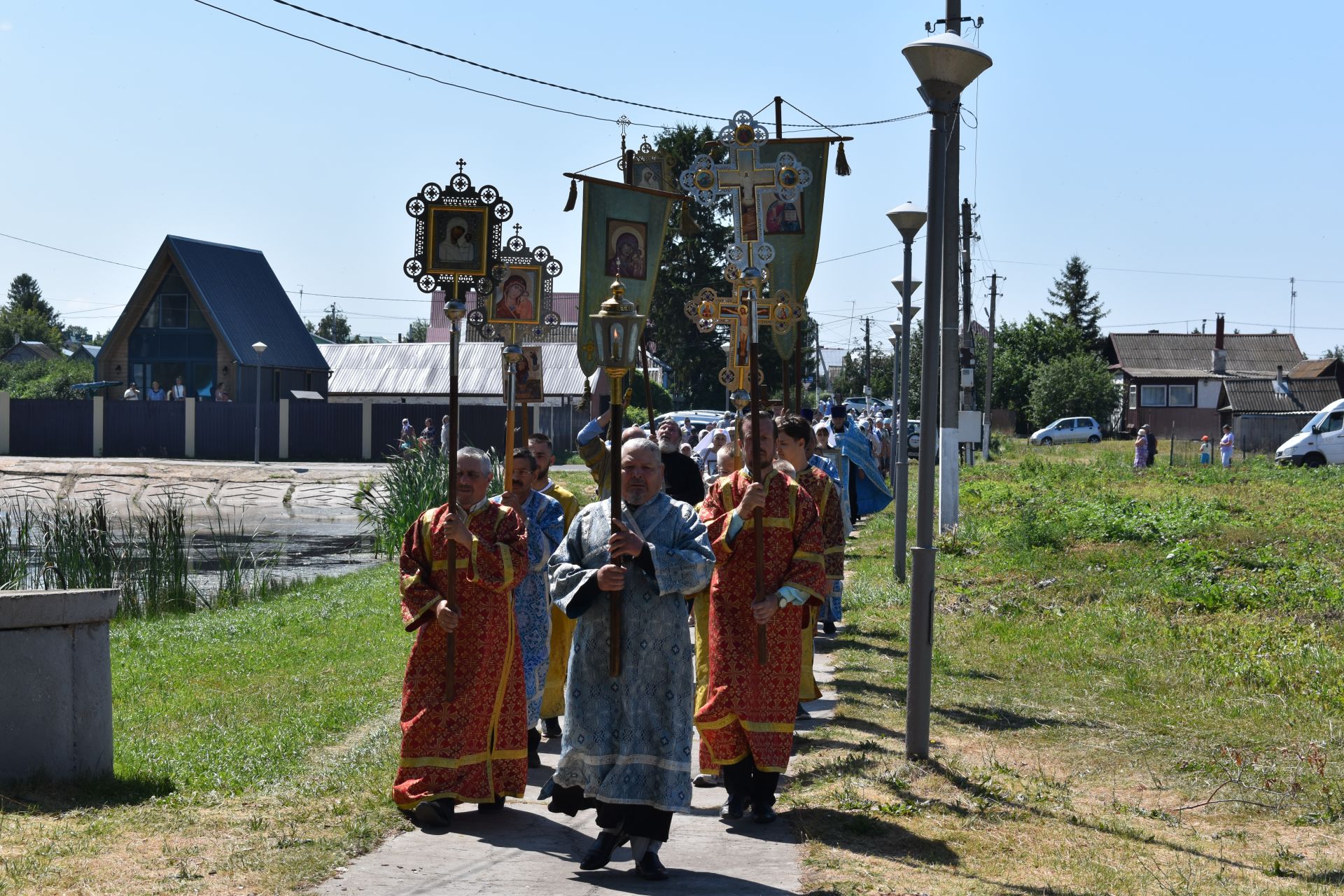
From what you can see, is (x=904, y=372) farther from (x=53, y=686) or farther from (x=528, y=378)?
(x=53, y=686)

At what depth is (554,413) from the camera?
1950 inches

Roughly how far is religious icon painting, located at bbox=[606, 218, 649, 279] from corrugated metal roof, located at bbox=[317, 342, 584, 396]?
41479mm

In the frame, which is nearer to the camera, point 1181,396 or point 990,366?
point 990,366

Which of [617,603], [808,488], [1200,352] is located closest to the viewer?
[617,603]

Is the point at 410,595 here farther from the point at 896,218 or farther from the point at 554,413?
the point at 554,413

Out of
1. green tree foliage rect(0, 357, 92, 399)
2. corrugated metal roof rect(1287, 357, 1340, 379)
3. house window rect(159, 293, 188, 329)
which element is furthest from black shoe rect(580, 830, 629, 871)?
corrugated metal roof rect(1287, 357, 1340, 379)

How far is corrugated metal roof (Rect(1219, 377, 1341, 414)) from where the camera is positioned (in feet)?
206

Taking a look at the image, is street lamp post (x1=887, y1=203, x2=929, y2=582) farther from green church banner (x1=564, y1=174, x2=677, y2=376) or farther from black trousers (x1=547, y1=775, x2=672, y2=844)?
black trousers (x1=547, y1=775, x2=672, y2=844)

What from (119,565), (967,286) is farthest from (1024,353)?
(119,565)

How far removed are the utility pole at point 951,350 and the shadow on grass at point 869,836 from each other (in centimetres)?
938

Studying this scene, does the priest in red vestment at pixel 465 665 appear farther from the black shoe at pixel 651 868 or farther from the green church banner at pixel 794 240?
the green church banner at pixel 794 240

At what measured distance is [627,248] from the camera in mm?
11305

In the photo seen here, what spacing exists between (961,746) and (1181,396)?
6447 cm

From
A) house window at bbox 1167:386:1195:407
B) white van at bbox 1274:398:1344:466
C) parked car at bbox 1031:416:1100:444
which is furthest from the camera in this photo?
house window at bbox 1167:386:1195:407
